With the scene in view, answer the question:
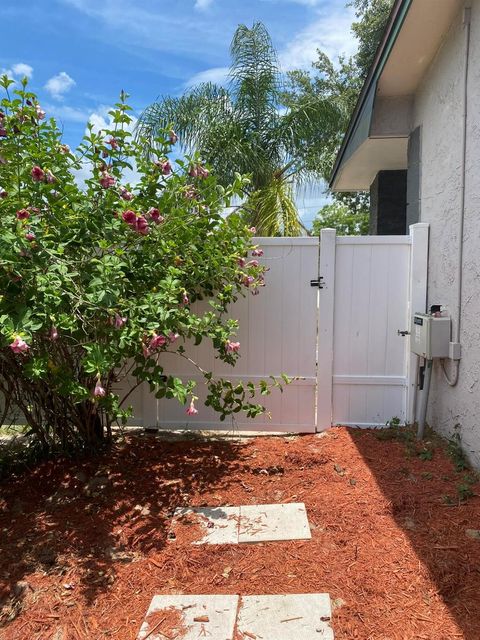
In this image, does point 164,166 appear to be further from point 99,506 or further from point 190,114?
point 190,114

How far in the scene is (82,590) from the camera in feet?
7.69

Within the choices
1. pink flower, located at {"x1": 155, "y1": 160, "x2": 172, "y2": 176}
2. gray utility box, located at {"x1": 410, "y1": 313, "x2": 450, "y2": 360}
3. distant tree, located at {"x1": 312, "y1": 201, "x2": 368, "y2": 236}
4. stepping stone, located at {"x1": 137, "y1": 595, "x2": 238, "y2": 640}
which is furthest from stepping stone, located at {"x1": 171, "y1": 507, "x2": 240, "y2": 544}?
distant tree, located at {"x1": 312, "y1": 201, "x2": 368, "y2": 236}

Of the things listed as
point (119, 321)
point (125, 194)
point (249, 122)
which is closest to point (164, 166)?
point (125, 194)

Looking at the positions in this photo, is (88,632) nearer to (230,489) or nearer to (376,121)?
(230,489)

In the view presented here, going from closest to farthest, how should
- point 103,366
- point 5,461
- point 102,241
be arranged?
point 103,366, point 102,241, point 5,461

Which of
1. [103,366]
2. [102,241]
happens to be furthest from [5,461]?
[102,241]

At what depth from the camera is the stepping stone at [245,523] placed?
2.71 meters

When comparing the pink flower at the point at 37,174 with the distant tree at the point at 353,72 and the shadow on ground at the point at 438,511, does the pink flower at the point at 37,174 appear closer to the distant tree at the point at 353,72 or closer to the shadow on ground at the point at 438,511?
the shadow on ground at the point at 438,511

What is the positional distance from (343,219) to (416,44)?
19.5 m

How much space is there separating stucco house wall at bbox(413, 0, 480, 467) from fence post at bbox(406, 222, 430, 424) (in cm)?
6

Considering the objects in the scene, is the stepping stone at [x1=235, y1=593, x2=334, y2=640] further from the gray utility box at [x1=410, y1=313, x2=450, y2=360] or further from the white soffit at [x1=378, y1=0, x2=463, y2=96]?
the white soffit at [x1=378, y1=0, x2=463, y2=96]

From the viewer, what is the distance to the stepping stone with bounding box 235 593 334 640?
199cm

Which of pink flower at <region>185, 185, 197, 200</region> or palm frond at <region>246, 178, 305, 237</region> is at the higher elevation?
palm frond at <region>246, 178, 305, 237</region>

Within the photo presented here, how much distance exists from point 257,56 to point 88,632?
11.2 meters
